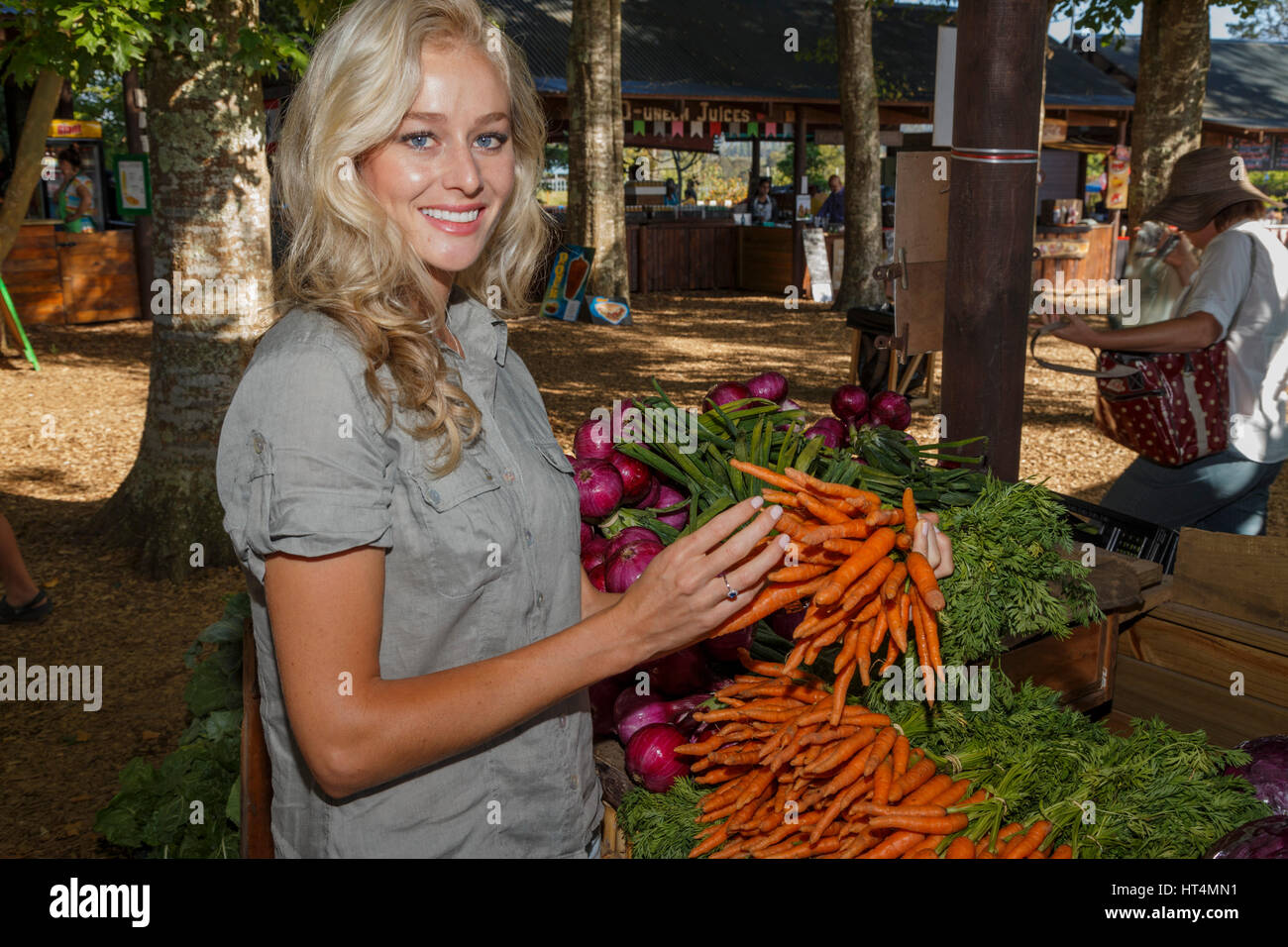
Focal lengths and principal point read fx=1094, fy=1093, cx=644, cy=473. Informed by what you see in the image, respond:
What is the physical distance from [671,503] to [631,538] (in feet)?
1.17

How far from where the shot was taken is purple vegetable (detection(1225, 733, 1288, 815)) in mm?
2412

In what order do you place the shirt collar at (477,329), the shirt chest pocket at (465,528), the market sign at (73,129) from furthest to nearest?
the market sign at (73,129), the shirt collar at (477,329), the shirt chest pocket at (465,528)

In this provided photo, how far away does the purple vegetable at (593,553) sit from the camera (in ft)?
9.72

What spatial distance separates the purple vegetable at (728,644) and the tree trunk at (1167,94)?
415 inches

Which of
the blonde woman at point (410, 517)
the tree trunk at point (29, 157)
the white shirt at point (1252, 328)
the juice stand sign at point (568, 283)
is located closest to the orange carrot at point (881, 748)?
the blonde woman at point (410, 517)

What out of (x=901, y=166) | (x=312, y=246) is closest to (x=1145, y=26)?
(x=901, y=166)

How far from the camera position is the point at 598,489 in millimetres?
3039

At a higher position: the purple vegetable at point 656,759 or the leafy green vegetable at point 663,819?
the purple vegetable at point 656,759

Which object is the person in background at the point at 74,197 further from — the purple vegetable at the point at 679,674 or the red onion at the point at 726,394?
the purple vegetable at the point at 679,674

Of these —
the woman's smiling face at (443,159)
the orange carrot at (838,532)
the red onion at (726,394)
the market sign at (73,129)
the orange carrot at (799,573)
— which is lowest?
the orange carrot at (799,573)

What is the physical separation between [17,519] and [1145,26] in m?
12.1

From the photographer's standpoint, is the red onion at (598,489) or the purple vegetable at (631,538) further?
the red onion at (598,489)

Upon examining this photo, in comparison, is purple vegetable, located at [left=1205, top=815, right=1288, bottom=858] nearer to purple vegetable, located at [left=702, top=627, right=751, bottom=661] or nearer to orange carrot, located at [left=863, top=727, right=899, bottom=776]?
orange carrot, located at [left=863, top=727, right=899, bottom=776]

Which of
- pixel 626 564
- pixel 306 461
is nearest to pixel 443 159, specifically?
pixel 306 461
